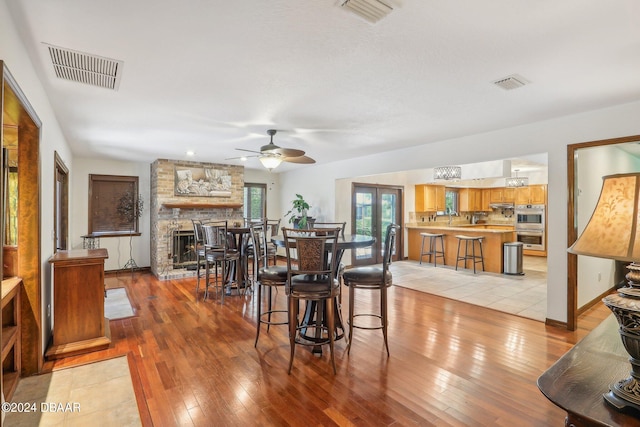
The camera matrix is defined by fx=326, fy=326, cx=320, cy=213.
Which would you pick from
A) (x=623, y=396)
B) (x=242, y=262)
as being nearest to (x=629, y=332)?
(x=623, y=396)

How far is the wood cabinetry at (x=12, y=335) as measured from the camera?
233 cm

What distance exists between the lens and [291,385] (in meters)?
2.53

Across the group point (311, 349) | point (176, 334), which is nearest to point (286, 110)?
point (311, 349)

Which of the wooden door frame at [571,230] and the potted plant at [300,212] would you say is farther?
the potted plant at [300,212]

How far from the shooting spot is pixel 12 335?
239 cm

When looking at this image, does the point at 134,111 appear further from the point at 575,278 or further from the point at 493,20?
the point at 575,278

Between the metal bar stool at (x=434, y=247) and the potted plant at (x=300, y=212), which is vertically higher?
the potted plant at (x=300, y=212)

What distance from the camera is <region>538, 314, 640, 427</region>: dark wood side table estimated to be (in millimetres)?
1016

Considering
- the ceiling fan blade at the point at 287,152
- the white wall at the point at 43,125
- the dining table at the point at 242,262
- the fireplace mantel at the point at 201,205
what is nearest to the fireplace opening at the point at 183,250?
the fireplace mantel at the point at 201,205

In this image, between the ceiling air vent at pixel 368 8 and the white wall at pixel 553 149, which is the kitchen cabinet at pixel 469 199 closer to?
the white wall at pixel 553 149

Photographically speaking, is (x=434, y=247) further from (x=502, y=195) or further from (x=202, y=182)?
(x=202, y=182)

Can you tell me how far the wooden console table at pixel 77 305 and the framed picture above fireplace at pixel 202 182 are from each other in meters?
3.71

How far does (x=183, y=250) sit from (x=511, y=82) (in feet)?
21.2

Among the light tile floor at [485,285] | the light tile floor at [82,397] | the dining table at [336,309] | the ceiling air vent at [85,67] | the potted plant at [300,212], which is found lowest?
the light tile floor at [82,397]
